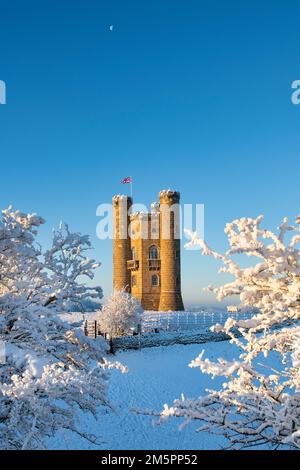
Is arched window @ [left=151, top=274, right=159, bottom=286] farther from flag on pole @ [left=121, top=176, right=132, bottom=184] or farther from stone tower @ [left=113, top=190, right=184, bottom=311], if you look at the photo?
flag on pole @ [left=121, top=176, right=132, bottom=184]

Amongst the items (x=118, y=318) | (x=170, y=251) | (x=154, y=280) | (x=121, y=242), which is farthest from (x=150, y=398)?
(x=121, y=242)

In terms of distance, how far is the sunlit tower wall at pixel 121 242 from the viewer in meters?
59.5

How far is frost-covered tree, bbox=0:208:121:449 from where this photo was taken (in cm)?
630

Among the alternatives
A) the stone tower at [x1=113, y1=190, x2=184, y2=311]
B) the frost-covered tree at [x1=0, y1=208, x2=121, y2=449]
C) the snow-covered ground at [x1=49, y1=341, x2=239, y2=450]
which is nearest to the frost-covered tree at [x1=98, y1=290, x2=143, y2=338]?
the snow-covered ground at [x1=49, y1=341, x2=239, y2=450]

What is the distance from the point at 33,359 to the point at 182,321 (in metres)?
40.2

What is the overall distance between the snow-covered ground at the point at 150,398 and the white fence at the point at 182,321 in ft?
22.2

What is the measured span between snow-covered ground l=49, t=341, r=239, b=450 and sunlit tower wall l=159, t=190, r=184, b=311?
63.5 ft

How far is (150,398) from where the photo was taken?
22.1 metres

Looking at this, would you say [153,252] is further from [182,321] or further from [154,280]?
[182,321]

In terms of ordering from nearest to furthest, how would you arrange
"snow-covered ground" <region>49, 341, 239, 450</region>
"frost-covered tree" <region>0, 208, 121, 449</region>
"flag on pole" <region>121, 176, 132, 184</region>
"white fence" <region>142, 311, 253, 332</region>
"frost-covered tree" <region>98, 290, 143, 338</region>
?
"frost-covered tree" <region>0, 208, 121, 449</region>
"snow-covered ground" <region>49, 341, 239, 450</region>
"frost-covered tree" <region>98, 290, 143, 338</region>
"white fence" <region>142, 311, 253, 332</region>
"flag on pole" <region>121, 176, 132, 184</region>

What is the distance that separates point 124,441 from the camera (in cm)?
1669

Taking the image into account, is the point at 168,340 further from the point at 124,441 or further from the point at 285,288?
the point at 285,288
